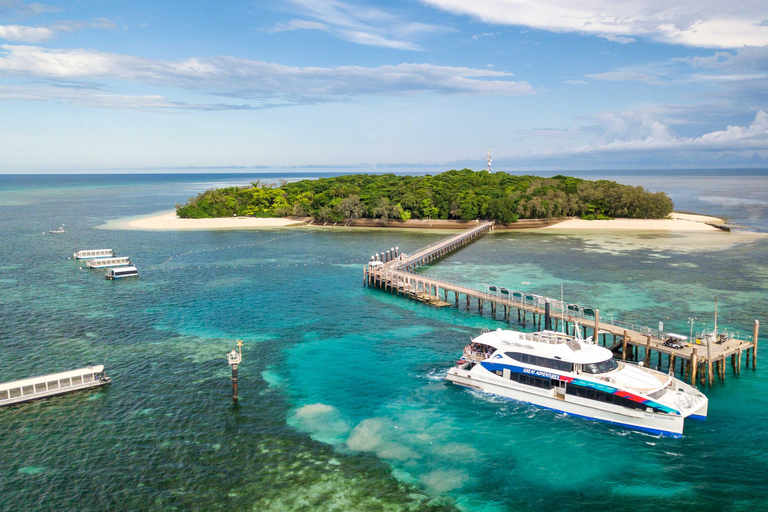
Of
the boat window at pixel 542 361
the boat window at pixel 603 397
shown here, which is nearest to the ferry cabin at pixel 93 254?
the boat window at pixel 542 361

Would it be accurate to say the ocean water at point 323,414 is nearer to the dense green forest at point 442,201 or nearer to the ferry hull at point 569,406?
the ferry hull at point 569,406

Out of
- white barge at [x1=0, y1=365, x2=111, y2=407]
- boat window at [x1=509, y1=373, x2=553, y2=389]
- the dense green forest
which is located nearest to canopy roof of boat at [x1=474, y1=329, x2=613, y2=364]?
boat window at [x1=509, y1=373, x2=553, y2=389]

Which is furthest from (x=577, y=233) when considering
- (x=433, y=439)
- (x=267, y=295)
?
(x=433, y=439)

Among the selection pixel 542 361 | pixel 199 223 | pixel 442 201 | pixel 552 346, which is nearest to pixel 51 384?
pixel 542 361

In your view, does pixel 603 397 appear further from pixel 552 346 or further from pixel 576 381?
pixel 552 346

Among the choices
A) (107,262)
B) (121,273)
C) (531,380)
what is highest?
(107,262)

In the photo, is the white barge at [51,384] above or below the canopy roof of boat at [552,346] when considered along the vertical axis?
below
